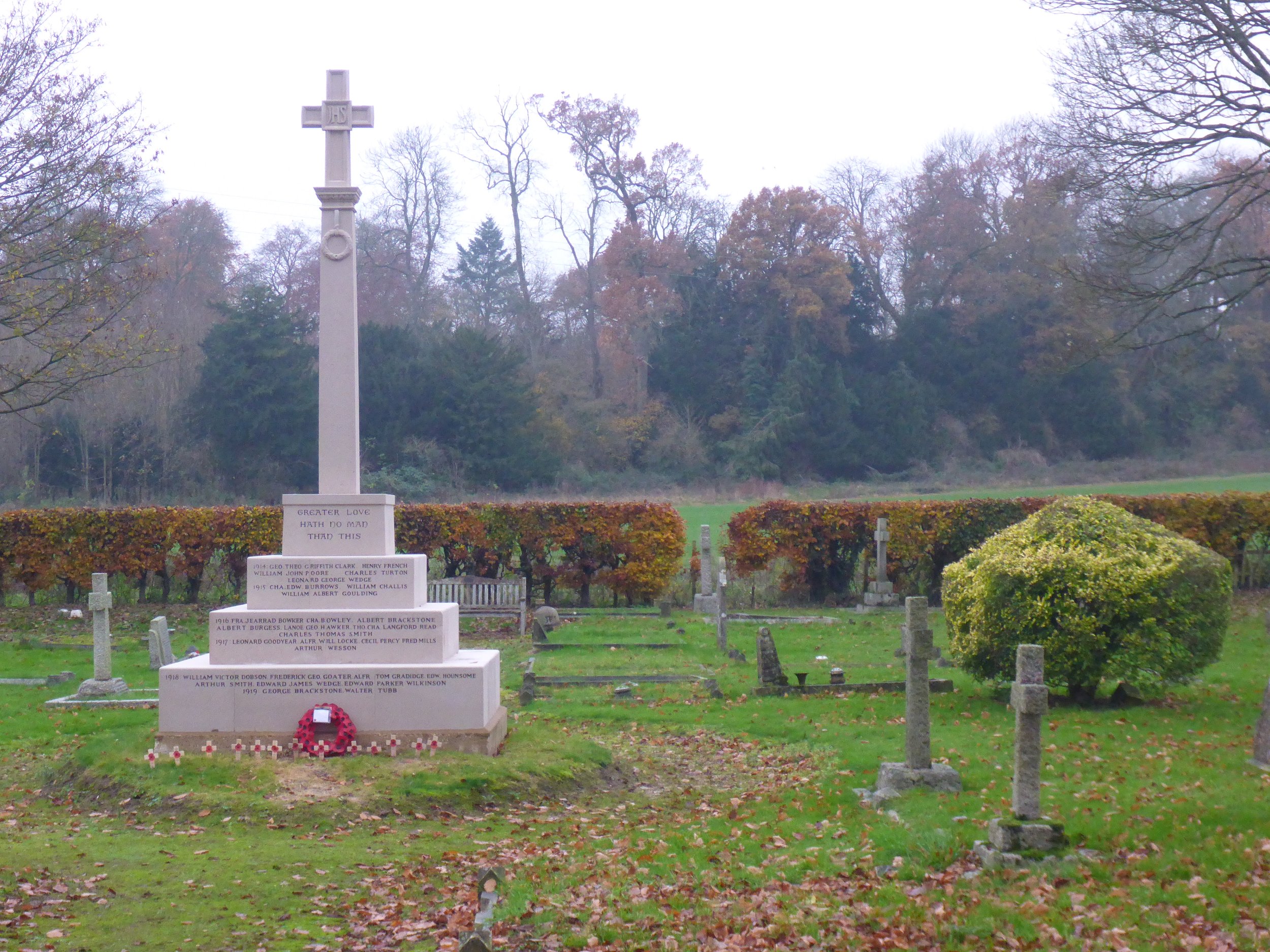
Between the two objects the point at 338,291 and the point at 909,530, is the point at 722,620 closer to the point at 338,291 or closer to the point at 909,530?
the point at 909,530

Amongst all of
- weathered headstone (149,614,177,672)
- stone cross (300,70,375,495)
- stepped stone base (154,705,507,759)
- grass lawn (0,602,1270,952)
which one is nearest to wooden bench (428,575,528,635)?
weathered headstone (149,614,177,672)

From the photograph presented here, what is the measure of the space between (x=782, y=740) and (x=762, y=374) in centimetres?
3817

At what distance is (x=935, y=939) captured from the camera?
16.9 feet

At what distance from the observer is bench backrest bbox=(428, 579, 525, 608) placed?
20.9 meters

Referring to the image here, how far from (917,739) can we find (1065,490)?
36.1 metres

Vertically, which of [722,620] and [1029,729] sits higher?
[1029,729]

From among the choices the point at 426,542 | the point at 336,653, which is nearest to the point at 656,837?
the point at 336,653

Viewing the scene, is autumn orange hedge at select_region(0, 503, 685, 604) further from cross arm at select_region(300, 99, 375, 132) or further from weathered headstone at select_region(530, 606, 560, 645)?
cross arm at select_region(300, 99, 375, 132)

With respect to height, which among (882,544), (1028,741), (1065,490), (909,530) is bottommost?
(1028,741)

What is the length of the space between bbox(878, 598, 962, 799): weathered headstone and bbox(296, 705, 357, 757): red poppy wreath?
4.33 metres

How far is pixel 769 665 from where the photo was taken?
42.5 ft

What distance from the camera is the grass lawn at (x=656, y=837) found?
5.43 meters

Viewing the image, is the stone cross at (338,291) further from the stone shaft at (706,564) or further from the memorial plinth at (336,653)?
the stone shaft at (706,564)

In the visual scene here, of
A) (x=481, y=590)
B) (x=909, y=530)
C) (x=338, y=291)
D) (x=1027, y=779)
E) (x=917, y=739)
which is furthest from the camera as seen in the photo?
(x=909, y=530)
